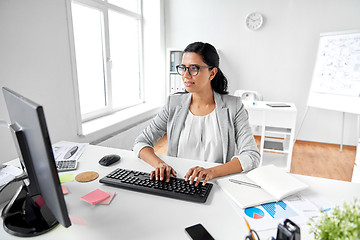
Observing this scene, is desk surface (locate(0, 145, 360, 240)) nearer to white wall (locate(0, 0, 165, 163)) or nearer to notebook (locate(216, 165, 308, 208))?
notebook (locate(216, 165, 308, 208))

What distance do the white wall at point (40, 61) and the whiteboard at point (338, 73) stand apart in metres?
3.21

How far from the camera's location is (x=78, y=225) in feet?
2.53

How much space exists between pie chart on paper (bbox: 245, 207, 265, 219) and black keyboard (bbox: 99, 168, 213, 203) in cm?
16

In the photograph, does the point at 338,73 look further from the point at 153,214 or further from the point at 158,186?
the point at 153,214

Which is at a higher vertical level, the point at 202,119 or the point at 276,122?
the point at 202,119

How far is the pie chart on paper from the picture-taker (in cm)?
82

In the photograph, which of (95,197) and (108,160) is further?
(108,160)

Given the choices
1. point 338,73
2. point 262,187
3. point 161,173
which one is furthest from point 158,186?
point 338,73

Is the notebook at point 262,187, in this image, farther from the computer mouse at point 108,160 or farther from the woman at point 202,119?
the computer mouse at point 108,160

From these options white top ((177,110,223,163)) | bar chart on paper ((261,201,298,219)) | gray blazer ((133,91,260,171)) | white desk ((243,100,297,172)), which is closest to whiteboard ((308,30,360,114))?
white desk ((243,100,297,172))

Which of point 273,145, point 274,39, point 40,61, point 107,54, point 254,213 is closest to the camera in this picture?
point 254,213

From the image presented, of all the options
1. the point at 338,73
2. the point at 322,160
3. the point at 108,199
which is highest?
the point at 338,73

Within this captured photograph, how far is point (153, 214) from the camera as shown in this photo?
83 centimetres

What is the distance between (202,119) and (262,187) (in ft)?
2.06
